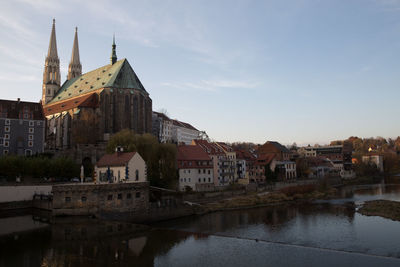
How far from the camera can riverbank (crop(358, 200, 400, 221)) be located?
4842 centimetres

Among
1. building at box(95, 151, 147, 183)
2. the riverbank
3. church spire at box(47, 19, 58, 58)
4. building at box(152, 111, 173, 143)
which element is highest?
church spire at box(47, 19, 58, 58)

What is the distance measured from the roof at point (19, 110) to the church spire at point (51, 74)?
55352mm

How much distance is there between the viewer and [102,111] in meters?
99.5

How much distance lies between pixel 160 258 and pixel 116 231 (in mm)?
10634

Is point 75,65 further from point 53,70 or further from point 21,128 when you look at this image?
point 21,128

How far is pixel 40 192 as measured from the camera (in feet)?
191

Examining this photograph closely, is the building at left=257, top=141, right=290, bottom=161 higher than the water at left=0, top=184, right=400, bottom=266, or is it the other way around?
the building at left=257, top=141, right=290, bottom=161

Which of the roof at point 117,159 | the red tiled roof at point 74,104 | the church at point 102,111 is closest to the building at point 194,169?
the roof at point 117,159

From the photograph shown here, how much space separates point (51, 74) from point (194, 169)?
9175cm

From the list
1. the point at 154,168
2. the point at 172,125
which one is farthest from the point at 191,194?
the point at 172,125

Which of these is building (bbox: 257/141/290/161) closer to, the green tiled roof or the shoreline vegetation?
the shoreline vegetation

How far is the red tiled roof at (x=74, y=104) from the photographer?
333 feet

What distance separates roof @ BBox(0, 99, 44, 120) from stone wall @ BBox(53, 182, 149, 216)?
4231cm

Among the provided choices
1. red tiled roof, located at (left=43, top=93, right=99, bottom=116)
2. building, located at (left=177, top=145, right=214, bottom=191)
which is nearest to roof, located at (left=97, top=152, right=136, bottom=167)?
building, located at (left=177, top=145, right=214, bottom=191)
